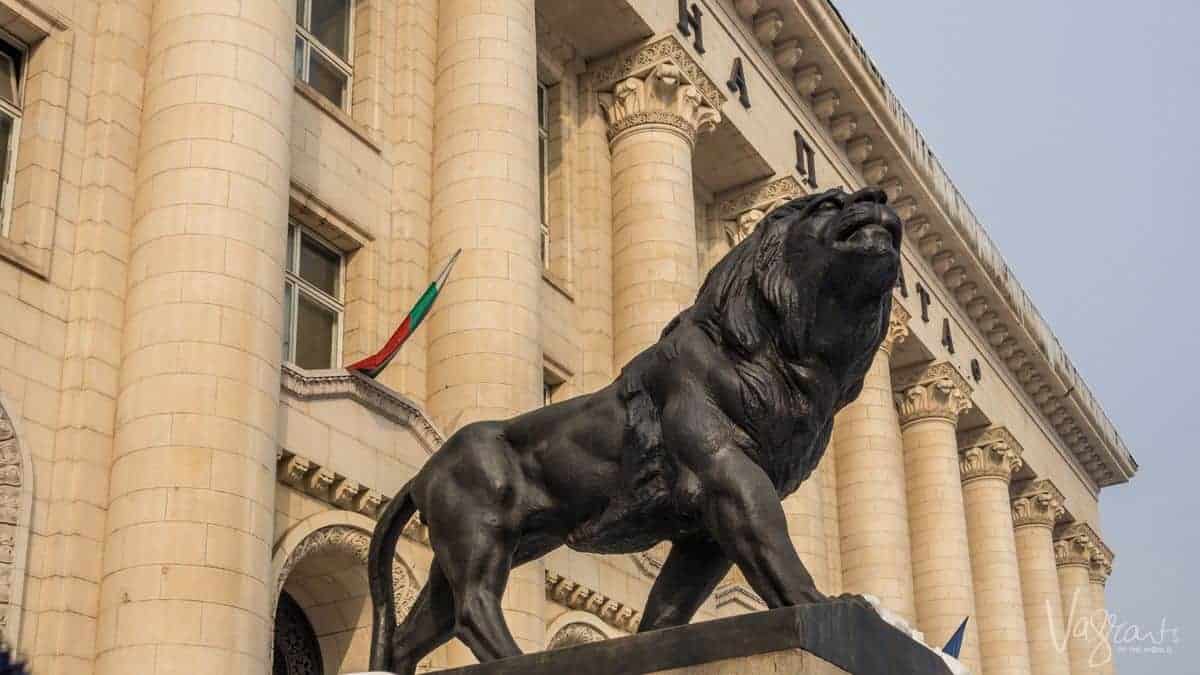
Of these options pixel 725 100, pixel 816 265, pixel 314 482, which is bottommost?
pixel 816 265

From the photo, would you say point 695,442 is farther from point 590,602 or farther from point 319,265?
point 590,602

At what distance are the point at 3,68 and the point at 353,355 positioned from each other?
19.0 feet

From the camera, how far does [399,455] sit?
65.0ft

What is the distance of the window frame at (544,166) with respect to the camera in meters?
27.2

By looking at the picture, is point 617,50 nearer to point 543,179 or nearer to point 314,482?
point 543,179

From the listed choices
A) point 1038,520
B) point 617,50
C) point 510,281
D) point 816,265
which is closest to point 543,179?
point 617,50

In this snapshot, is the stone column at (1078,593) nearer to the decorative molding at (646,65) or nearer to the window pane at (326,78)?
the decorative molding at (646,65)

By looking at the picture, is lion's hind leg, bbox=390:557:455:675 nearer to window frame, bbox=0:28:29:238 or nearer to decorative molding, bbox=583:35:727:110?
window frame, bbox=0:28:29:238

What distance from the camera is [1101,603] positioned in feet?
190

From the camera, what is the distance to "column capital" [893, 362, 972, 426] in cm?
4156

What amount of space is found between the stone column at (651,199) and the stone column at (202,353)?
999 cm

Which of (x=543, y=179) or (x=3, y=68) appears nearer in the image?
(x=3, y=68)

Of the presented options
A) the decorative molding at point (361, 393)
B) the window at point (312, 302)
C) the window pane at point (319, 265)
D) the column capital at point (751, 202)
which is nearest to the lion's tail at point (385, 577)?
the decorative molding at point (361, 393)

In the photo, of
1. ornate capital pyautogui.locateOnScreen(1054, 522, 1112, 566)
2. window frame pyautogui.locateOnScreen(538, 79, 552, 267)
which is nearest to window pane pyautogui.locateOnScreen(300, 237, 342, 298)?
window frame pyautogui.locateOnScreen(538, 79, 552, 267)
